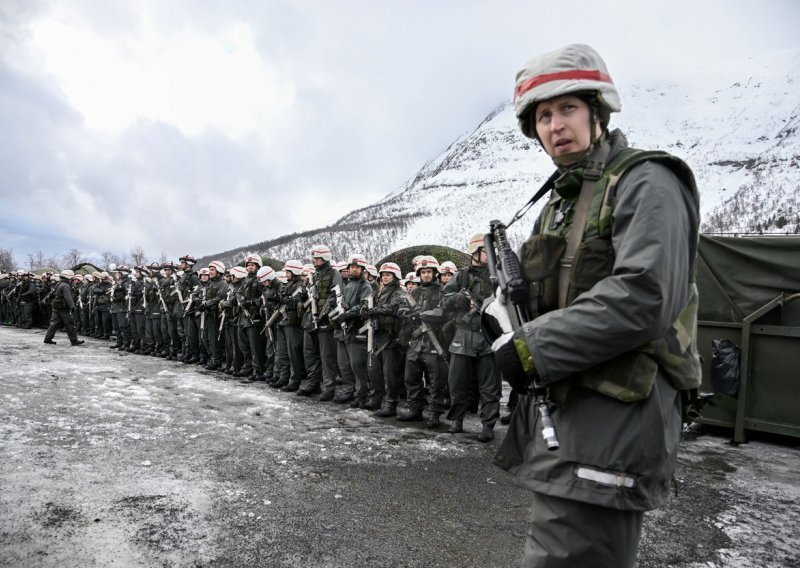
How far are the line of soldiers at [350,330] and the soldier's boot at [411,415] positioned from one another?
14 millimetres

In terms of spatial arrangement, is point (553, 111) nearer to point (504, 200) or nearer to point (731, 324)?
point (731, 324)

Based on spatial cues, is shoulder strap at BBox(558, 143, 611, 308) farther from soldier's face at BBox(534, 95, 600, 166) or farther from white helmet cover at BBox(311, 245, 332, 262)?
white helmet cover at BBox(311, 245, 332, 262)

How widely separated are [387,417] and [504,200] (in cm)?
9732

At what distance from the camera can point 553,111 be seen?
1604mm

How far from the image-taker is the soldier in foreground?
1.28 m

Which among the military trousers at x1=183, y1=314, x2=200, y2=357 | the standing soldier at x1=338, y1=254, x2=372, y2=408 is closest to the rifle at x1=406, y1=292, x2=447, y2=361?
the standing soldier at x1=338, y1=254, x2=372, y2=408

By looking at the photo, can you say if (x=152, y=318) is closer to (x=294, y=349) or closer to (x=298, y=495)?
(x=294, y=349)

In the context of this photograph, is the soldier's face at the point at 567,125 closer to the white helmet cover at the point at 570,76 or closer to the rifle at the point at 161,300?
the white helmet cover at the point at 570,76

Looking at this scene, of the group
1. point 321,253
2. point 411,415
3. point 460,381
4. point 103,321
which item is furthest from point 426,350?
point 103,321

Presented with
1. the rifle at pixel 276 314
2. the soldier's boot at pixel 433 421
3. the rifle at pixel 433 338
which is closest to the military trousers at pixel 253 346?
the rifle at pixel 276 314

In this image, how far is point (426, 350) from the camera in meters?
6.91

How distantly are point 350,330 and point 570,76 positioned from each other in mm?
6582

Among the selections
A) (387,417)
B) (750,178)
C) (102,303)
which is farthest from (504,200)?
(387,417)

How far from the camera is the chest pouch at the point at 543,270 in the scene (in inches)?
61.2
